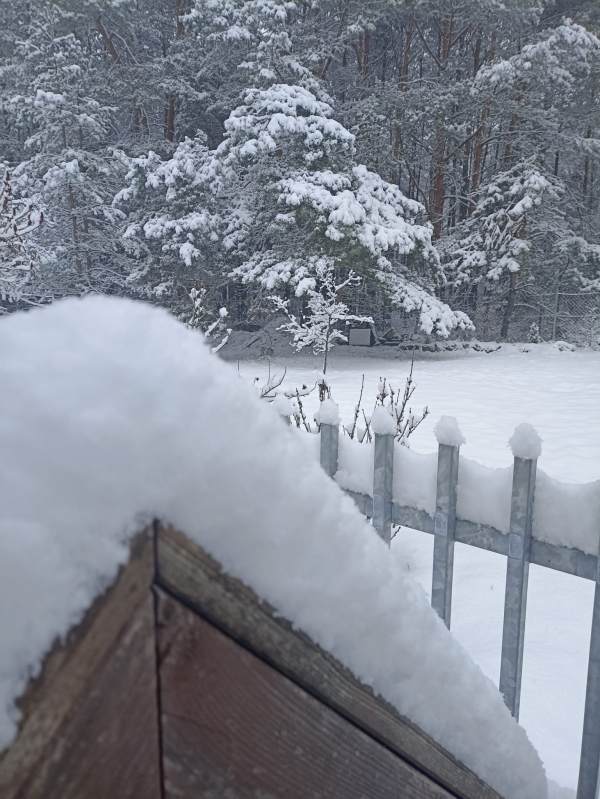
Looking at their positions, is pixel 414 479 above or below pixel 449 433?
below

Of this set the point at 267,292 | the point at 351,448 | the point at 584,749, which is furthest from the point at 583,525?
the point at 267,292

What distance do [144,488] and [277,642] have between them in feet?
0.55

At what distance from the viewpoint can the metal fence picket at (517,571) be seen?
1.54 meters

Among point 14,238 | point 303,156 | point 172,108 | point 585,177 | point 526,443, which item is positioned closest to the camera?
point 526,443

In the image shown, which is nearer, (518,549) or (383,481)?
(518,549)

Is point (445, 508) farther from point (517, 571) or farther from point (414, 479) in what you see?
point (517, 571)

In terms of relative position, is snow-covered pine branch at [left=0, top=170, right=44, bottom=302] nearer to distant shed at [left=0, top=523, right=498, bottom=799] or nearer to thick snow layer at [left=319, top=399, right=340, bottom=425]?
thick snow layer at [left=319, top=399, right=340, bottom=425]

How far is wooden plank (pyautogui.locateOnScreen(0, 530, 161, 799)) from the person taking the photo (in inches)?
12.4

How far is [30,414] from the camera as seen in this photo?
345 millimetres

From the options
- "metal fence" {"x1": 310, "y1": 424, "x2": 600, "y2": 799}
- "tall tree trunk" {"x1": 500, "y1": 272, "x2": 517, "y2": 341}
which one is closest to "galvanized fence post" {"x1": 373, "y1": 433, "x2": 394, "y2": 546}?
"metal fence" {"x1": 310, "y1": 424, "x2": 600, "y2": 799}

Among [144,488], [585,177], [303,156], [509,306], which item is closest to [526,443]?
[144,488]

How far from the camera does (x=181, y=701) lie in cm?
37

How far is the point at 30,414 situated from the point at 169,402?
0.08 m

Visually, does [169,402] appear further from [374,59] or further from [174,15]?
[374,59]
